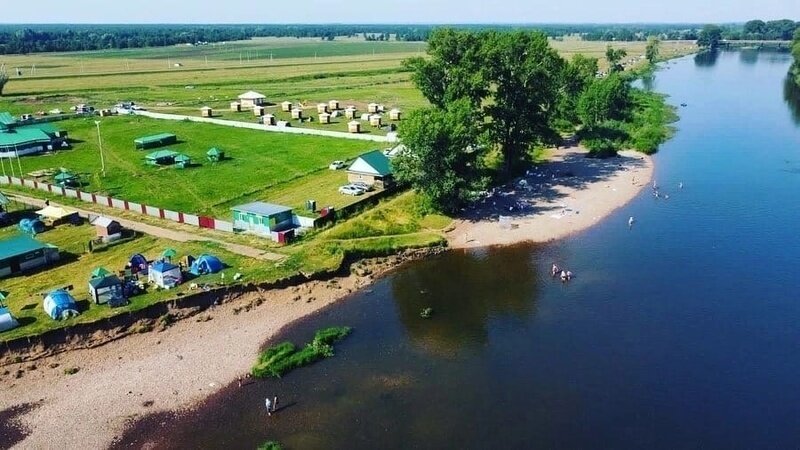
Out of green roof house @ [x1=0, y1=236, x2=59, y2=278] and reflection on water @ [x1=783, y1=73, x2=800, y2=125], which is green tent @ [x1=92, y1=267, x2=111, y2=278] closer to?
green roof house @ [x1=0, y1=236, x2=59, y2=278]

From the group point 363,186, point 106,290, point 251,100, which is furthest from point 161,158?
point 251,100

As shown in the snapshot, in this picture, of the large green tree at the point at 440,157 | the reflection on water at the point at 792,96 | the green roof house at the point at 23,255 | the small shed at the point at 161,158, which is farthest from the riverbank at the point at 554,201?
the reflection on water at the point at 792,96

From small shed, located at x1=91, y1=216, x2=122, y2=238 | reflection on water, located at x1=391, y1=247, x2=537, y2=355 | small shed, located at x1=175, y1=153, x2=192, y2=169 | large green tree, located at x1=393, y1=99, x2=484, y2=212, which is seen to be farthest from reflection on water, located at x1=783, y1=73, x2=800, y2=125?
small shed, located at x1=91, y1=216, x2=122, y2=238

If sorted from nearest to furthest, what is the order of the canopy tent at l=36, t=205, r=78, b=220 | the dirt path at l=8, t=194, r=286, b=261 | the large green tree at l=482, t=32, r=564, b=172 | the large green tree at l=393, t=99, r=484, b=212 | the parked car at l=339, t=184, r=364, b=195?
1. the dirt path at l=8, t=194, r=286, b=261
2. the canopy tent at l=36, t=205, r=78, b=220
3. the large green tree at l=393, t=99, r=484, b=212
4. the parked car at l=339, t=184, r=364, b=195
5. the large green tree at l=482, t=32, r=564, b=172

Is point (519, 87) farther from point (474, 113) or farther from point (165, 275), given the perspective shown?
point (165, 275)

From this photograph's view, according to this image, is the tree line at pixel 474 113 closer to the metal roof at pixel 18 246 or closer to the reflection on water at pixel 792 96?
the metal roof at pixel 18 246

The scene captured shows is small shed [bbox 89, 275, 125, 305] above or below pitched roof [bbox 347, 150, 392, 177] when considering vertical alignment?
below

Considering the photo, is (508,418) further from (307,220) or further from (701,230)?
(701,230)

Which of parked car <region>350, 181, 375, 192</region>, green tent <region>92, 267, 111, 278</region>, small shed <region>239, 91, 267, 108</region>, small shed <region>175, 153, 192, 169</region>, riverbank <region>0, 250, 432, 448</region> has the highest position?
small shed <region>239, 91, 267, 108</region>
